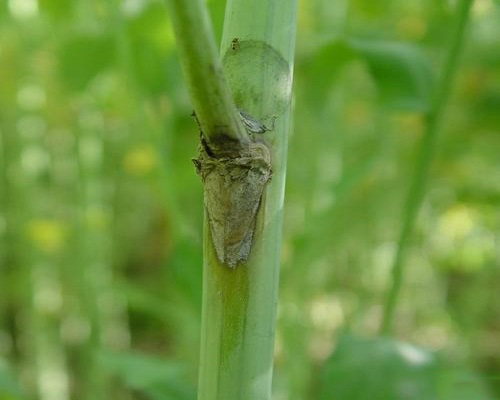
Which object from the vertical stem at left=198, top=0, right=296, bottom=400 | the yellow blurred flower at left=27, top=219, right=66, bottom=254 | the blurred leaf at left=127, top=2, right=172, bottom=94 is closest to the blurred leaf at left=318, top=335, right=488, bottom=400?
the vertical stem at left=198, top=0, right=296, bottom=400

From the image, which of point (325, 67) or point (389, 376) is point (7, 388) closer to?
point (389, 376)

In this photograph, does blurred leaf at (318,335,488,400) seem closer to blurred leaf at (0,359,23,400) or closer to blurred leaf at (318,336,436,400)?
blurred leaf at (318,336,436,400)

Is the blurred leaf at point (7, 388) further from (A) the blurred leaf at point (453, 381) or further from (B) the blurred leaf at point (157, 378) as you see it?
(A) the blurred leaf at point (453, 381)

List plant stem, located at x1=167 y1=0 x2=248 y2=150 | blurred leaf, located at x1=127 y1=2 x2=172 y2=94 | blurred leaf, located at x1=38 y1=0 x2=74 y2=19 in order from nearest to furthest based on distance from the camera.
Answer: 1. plant stem, located at x1=167 y1=0 x2=248 y2=150
2. blurred leaf, located at x1=127 y1=2 x2=172 y2=94
3. blurred leaf, located at x1=38 y1=0 x2=74 y2=19

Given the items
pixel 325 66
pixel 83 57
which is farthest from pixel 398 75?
pixel 83 57

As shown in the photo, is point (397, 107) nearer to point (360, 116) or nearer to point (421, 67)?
point (421, 67)
